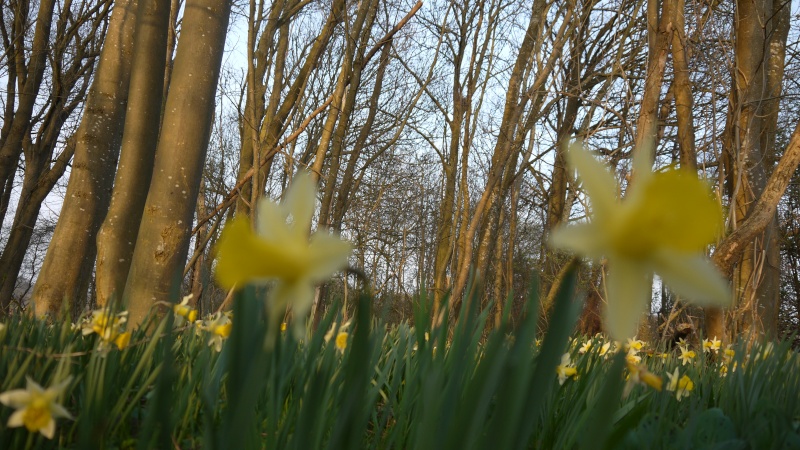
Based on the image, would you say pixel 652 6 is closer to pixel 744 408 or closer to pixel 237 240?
pixel 744 408

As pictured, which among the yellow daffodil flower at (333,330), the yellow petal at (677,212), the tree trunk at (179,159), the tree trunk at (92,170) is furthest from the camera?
the tree trunk at (92,170)

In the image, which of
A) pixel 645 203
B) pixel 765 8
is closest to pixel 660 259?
pixel 645 203

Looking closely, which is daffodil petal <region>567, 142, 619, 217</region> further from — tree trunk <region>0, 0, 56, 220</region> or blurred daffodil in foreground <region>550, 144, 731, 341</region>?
tree trunk <region>0, 0, 56, 220</region>

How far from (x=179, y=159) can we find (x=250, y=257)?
3053 mm

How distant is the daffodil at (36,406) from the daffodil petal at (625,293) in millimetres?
693

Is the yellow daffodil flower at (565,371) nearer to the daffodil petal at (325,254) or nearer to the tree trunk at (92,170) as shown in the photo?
the daffodil petal at (325,254)

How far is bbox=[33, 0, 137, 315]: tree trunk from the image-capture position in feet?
14.4

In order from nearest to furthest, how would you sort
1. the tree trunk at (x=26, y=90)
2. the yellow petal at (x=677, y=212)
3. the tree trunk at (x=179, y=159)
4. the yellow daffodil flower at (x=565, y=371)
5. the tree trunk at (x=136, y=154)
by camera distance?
the yellow petal at (x=677, y=212), the yellow daffodil flower at (x=565, y=371), the tree trunk at (x=179, y=159), the tree trunk at (x=136, y=154), the tree trunk at (x=26, y=90)

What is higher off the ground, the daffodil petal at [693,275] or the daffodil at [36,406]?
the daffodil petal at [693,275]

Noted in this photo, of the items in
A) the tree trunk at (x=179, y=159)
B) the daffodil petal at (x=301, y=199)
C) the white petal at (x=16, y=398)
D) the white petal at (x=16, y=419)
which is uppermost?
the tree trunk at (x=179, y=159)

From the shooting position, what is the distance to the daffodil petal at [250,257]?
375 mm

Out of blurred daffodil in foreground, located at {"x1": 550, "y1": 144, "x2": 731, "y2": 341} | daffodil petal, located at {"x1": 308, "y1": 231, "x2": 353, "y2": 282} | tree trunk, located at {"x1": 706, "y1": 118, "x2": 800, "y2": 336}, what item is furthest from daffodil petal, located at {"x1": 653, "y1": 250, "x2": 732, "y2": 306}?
tree trunk, located at {"x1": 706, "y1": 118, "x2": 800, "y2": 336}

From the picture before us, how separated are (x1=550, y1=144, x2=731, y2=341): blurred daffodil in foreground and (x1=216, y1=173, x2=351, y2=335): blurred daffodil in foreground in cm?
15

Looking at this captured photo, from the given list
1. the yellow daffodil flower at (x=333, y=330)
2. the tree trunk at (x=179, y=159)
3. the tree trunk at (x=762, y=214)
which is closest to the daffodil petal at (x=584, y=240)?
the yellow daffodil flower at (x=333, y=330)
